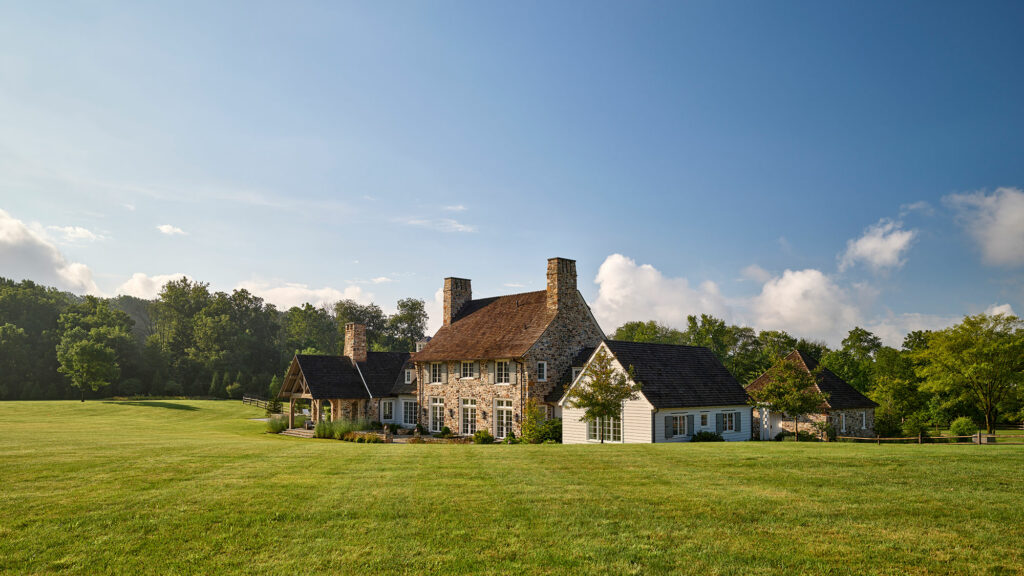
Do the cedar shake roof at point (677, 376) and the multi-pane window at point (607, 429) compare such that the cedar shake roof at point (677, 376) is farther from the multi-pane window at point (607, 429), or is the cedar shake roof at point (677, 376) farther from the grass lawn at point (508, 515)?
the grass lawn at point (508, 515)

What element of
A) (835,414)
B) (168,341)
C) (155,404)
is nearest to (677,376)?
(835,414)

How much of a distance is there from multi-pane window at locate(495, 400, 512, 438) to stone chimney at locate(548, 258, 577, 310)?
614 cm

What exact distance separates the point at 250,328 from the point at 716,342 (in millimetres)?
66410

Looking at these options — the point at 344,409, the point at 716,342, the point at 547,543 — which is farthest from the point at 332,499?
the point at 716,342

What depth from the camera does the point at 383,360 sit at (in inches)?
1809

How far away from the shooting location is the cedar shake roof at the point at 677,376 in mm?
28859

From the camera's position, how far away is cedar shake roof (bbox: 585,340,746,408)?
28.9 meters

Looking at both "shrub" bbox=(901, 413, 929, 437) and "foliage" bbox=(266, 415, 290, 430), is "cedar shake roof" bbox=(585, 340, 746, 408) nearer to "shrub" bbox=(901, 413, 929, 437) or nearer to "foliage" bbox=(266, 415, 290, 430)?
"shrub" bbox=(901, 413, 929, 437)

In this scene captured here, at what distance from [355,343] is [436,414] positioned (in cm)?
986

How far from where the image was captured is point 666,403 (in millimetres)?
28141

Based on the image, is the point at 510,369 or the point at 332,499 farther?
the point at 510,369

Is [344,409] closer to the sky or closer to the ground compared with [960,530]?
closer to the ground

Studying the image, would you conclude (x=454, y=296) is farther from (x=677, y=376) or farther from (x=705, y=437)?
(x=705, y=437)

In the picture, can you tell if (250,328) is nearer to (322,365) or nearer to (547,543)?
(322,365)
